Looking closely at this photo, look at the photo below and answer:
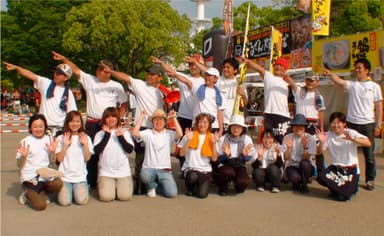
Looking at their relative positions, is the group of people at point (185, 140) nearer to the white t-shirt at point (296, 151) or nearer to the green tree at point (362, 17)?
the white t-shirt at point (296, 151)

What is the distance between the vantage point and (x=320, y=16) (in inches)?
500

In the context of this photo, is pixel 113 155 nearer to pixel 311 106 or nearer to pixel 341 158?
pixel 341 158

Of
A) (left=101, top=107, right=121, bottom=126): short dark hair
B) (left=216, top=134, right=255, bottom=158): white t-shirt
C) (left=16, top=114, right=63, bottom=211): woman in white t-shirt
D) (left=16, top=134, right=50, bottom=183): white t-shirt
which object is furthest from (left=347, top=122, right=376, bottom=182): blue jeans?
(left=16, top=134, right=50, bottom=183): white t-shirt

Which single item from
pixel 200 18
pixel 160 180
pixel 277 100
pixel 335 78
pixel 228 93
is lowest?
pixel 160 180

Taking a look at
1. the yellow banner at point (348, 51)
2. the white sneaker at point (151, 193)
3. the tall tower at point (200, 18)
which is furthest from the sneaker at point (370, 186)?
the tall tower at point (200, 18)

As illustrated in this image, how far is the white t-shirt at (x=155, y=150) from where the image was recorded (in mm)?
5234

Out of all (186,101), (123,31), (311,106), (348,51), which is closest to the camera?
(186,101)

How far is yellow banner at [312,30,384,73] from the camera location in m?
9.94

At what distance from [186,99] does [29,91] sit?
109 ft

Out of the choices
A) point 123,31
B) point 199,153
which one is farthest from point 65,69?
point 123,31

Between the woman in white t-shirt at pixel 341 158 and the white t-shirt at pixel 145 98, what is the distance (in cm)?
230

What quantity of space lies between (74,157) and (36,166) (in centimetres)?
44

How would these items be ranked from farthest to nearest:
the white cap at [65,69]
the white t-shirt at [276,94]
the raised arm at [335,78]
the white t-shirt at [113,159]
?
the white t-shirt at [276,94] < the raised arm at [335,78] < the white cap at [65,69] < the white t-shirt at [113,159]

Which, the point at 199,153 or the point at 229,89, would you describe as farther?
the point at 229,89
